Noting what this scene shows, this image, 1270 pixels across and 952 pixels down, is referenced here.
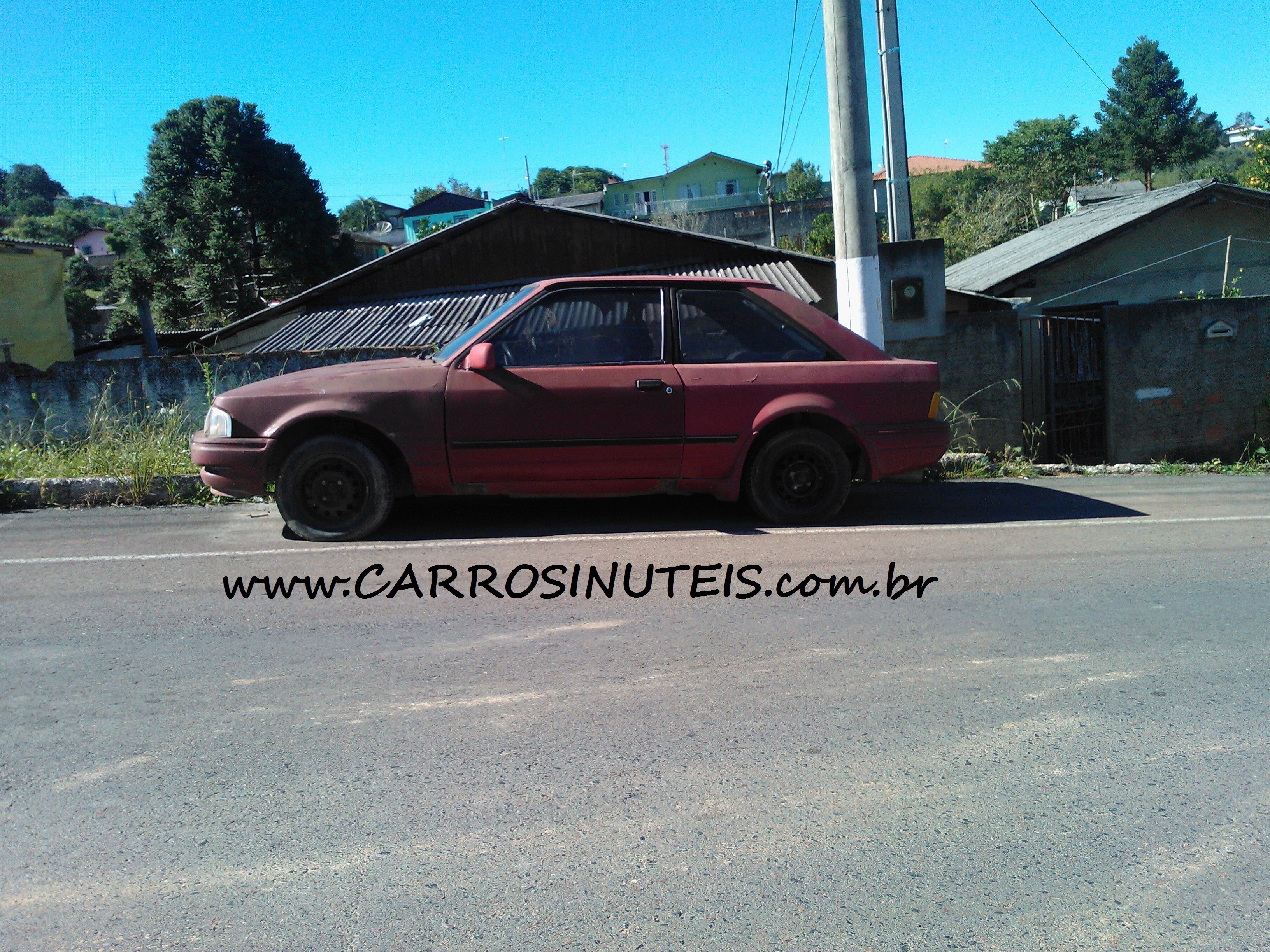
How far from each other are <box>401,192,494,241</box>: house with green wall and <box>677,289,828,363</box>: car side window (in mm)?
71110

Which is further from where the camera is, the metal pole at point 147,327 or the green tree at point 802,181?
the green tree at point 802,181

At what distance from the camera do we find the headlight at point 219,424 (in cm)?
593

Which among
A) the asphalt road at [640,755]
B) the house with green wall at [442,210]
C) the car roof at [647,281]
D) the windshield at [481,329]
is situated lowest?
the asphalt road at [640,755]

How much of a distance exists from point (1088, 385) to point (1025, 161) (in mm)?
53883

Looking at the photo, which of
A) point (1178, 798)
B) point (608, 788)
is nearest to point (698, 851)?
point (608, 788)

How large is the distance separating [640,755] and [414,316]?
13.2 metres

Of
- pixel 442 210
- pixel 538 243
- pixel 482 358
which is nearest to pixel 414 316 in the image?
pixel 538 243

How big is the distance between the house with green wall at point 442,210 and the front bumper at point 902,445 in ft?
235

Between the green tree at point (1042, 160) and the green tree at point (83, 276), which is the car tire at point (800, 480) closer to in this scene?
Answer: the green tree at point (1042, 160)

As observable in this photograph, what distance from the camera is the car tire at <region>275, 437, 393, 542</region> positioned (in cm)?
592

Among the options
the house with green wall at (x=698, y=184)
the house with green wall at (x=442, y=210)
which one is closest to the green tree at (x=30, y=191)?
the house with green wall at (x=442, y=210)

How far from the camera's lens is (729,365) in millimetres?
6277

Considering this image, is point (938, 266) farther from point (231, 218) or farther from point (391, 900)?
point (231, 218)

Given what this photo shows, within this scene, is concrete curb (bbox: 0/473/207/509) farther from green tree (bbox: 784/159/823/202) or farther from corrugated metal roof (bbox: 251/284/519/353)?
green tree (bbox: 784/159/823/202)
